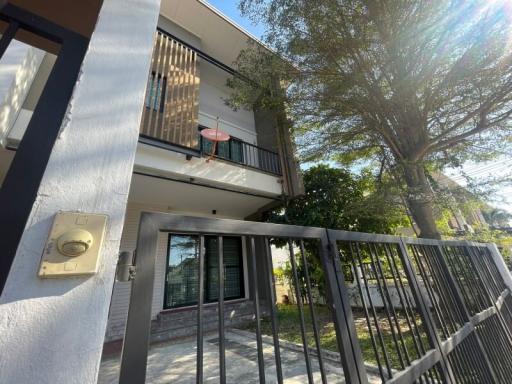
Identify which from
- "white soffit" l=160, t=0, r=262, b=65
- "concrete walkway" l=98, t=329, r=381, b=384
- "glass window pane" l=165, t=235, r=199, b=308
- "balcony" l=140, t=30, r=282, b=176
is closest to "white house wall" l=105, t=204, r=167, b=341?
"glass window pane" l=165, t=235, r=199, b=308

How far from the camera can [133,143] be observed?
746 millimetres

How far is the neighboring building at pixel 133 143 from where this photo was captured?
0.60 metres

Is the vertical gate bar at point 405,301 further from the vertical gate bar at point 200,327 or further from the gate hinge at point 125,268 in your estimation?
the gate hinge at point 125,268

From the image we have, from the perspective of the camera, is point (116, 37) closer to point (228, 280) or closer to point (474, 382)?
point (474, 382)

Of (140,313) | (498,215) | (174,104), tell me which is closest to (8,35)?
(140,313)

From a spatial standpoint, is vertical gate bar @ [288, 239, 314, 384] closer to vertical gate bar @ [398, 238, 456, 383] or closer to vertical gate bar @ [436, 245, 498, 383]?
vertical gate bar @ [398, 238, 456, 383]

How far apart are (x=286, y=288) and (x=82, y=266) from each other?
9.05 metres

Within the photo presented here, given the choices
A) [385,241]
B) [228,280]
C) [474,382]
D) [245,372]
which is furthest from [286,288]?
[385,241]

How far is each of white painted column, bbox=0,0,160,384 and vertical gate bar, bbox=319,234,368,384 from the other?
3.20ft

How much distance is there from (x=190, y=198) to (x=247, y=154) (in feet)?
6.73

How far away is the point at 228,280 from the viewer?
241 inches

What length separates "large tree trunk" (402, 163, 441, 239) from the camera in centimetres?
360

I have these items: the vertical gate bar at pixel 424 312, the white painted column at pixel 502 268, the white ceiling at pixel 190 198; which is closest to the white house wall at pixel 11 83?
the white ceiling at pixel 190 198

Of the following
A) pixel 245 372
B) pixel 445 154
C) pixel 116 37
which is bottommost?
pixel 245 372
